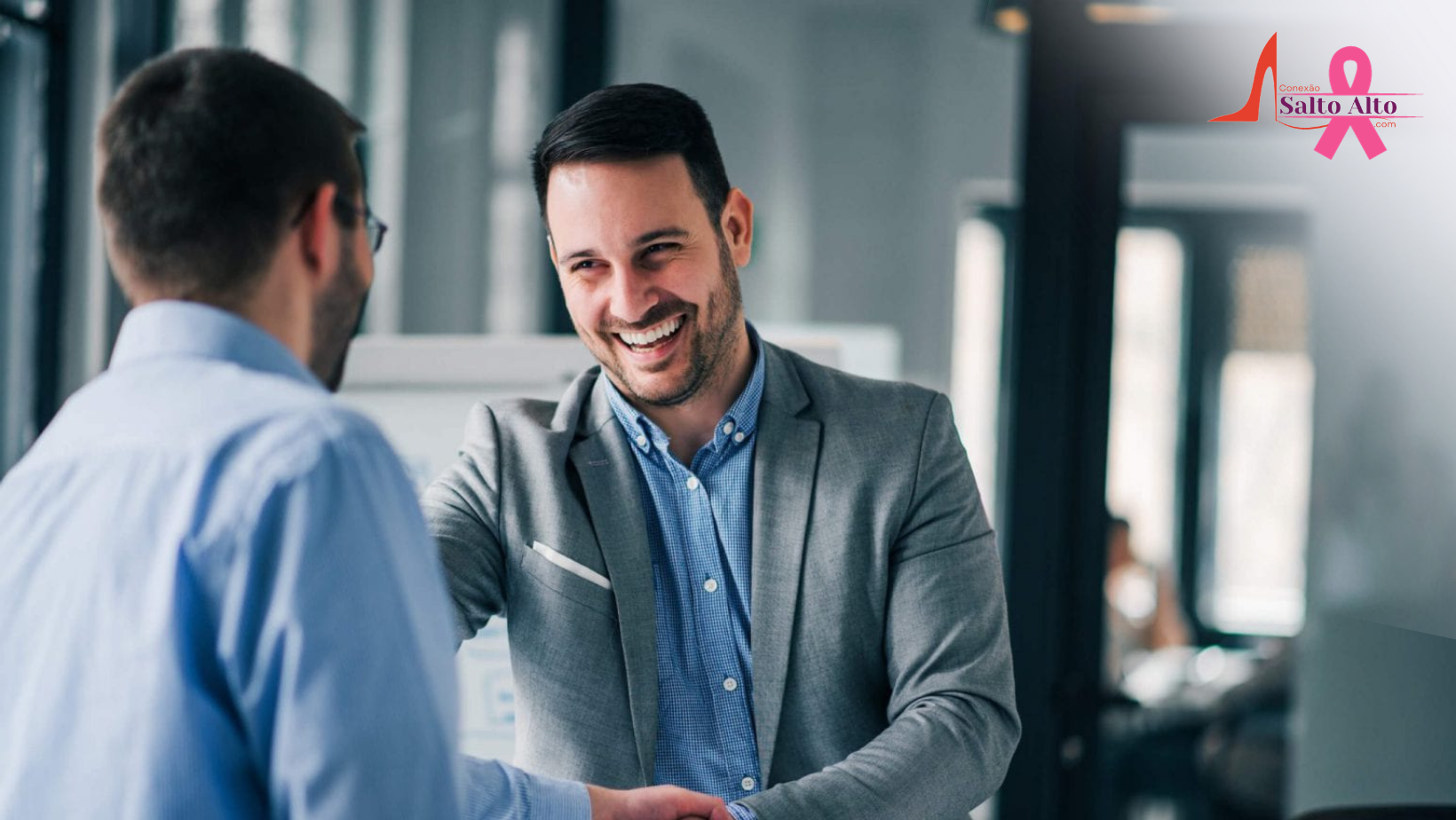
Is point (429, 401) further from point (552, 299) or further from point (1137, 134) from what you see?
point (1137, 134)

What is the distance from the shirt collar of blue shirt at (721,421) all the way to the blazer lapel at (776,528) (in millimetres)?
14

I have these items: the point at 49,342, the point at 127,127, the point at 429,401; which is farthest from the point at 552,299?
the point at 127,127

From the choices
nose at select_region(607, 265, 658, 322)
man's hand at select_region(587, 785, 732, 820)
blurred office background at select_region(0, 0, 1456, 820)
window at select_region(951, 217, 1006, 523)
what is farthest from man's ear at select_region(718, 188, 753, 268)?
window at select_region(951, 217, 1006, 523)

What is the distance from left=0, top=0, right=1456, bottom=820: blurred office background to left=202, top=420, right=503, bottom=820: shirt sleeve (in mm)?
1404

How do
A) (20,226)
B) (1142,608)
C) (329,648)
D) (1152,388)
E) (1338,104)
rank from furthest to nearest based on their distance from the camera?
(1152,388)
(1142,608)
(20,226)
(1338,104)
(329,648)

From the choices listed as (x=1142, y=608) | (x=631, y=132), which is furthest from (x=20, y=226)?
(x=1142, y=608)

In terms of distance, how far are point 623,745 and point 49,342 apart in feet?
6.30

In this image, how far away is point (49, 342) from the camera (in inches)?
110

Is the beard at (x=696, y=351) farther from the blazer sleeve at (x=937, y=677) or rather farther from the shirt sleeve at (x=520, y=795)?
the shirt sleeve at (x=520, y=795)

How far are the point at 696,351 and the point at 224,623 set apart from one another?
0.75 metres

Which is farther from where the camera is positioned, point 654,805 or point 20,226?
point 20,226

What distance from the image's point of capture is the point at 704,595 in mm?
1471

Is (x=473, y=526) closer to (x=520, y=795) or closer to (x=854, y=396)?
(x=520, y=795)

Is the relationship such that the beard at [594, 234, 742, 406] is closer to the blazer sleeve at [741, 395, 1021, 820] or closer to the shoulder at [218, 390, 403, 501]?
the blazer sleeve at [741, 395, 1021, 820]
